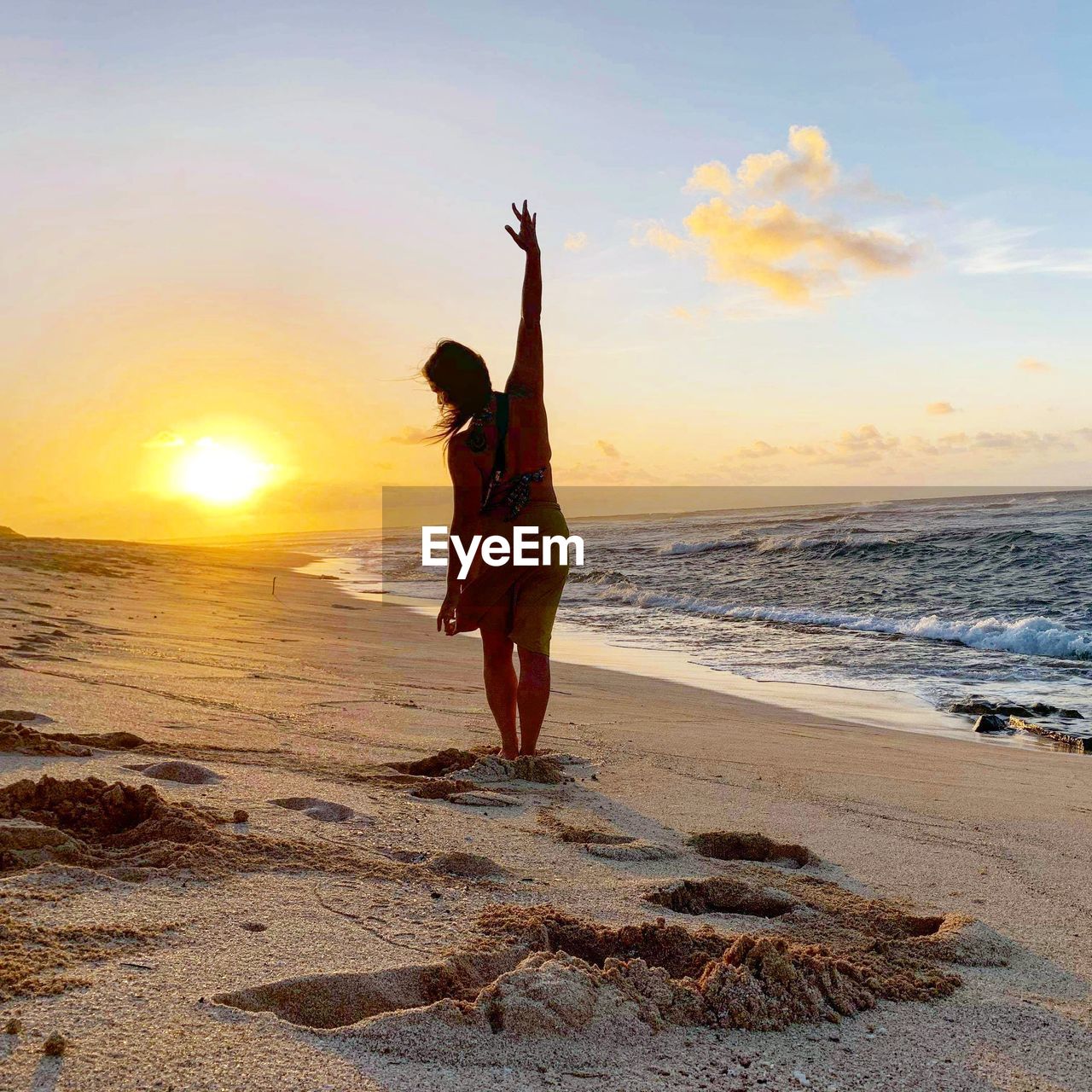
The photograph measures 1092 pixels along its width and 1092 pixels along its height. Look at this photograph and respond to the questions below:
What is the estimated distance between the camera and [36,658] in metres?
5.06

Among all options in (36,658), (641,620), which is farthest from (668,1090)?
(641,620)

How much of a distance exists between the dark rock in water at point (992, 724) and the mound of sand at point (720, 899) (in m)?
4.05

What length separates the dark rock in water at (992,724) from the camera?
230 inches

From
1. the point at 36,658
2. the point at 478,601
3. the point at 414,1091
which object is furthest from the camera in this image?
the point at 36,658

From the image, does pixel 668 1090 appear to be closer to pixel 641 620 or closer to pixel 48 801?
pixel 48 801

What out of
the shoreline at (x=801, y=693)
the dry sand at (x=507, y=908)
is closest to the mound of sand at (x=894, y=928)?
the dry sand at (x=507, y=908)

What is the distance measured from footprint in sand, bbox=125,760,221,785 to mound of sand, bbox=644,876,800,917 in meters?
1.48

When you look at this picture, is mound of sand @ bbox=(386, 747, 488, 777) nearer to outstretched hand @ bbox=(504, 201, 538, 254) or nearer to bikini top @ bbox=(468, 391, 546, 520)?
bikini top @ bbox=(468, 391, 546, 520)

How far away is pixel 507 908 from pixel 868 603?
1153 cm

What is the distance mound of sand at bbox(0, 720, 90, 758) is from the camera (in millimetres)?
3076

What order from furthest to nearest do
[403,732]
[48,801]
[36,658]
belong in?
[36,658] < [403,732] < [48,801]

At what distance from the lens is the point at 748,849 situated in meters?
2.83

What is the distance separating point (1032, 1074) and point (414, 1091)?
1.02 m

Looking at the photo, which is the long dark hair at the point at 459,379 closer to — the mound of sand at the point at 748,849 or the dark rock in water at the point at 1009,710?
the mound of sand at the point at 748,849
